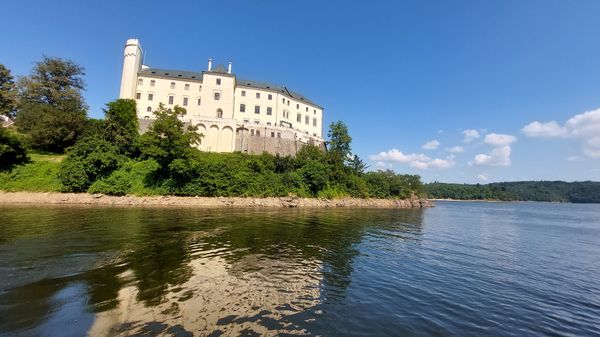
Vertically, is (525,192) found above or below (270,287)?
above

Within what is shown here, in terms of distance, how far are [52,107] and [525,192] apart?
23050 cm

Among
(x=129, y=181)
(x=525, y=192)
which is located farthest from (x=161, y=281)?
(x=525, y=192)

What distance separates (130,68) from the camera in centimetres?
5688

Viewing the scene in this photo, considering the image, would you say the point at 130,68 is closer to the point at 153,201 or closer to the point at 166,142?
the point at 166,142

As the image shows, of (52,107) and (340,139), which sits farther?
(340,139)

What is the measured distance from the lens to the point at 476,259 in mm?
14250

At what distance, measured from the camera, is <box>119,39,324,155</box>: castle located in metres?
53.2

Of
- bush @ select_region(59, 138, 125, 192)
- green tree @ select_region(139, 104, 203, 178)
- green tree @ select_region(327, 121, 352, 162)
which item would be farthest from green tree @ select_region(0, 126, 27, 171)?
green tree @ select_region(327, 121, 352, 162)

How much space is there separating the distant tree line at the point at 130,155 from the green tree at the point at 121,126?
0.38 feet

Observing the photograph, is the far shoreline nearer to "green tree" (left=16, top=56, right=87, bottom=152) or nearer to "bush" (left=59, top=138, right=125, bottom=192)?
"bush" (left=59, top=138, right=125, bottom=192)

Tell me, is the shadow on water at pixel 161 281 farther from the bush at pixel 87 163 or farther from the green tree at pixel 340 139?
the green tree at pixel 340 139

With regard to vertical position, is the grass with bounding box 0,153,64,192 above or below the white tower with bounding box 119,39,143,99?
below

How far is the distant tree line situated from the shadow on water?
19068mm

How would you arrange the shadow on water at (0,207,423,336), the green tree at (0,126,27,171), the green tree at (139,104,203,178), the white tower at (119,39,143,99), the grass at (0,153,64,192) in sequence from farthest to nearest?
the white tower at (119,39,143,99)
the green tree at (139,104,203,178)
the green tree at (0,126,27,171)
the grass at (0,153,64,192)
the shadow on water at (0,207,423,336)
